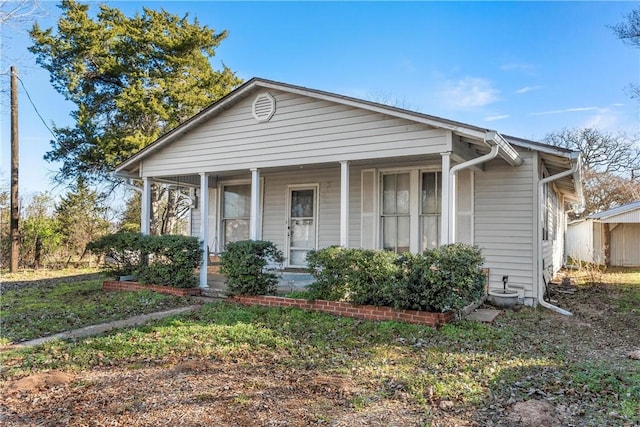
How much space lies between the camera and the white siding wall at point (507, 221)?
757 centimetres

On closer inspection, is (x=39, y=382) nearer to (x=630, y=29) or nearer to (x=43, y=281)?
(x=43, y=281)

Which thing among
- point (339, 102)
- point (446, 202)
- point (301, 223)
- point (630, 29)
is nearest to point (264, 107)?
point (339, 102)

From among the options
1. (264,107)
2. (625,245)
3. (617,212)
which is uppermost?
(264,107)

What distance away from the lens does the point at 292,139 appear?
784 centimetres

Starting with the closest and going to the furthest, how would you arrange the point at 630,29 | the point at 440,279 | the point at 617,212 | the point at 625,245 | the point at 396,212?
the point at 440,279
the point at 396,212
the point at 630,29
the point at 617,212
the point at 625,245

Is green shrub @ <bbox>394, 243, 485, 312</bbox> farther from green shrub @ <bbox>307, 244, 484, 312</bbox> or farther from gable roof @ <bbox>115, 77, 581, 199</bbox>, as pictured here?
gable roof @ <bbox>115, 77, 581, 199</bbox>

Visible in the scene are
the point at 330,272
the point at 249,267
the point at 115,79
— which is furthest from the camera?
the point at 115,79

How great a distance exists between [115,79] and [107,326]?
1538 cm

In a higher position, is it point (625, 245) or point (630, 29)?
point (630, 29)

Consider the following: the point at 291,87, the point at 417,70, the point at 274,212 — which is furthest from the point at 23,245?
the point at 417,70

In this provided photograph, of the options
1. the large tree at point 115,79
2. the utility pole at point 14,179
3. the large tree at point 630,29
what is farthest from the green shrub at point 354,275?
the large tree at point 115,79

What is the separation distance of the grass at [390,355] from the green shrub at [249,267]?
2.25 feet

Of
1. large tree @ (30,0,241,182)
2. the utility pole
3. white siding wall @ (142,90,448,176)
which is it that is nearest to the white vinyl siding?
white siding wall @ (142,90,448,176)

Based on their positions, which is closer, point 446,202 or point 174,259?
point 446,202
